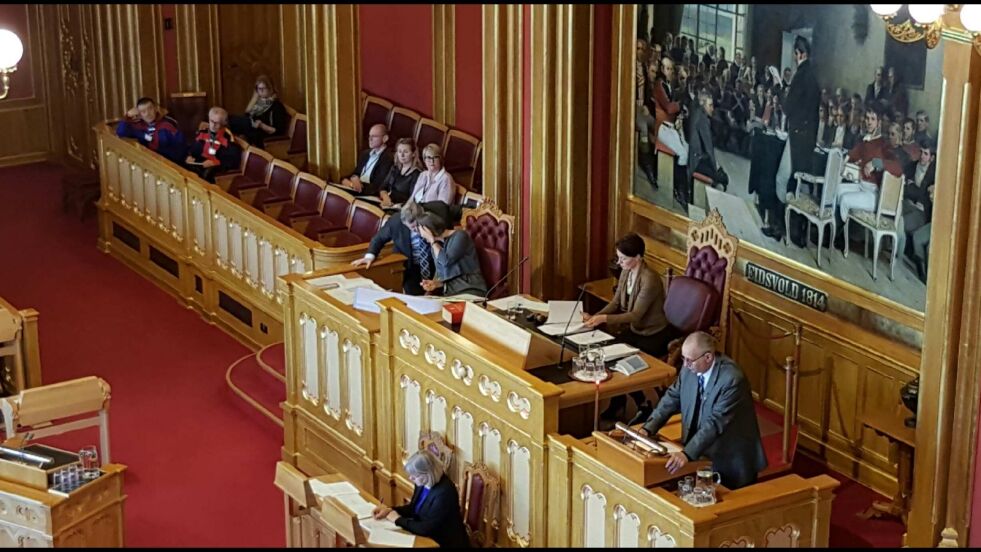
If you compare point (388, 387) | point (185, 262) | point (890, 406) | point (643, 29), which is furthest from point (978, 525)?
point (185, 262)

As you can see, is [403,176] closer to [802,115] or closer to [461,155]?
[461,155]

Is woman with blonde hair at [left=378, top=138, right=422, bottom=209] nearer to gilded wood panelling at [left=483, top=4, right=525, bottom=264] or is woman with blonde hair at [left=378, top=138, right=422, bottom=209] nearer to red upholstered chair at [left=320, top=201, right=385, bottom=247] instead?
red upholstered chair at [left=320, top=201, right=385, bottom=247]

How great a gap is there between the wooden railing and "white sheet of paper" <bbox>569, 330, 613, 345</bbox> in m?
2.46

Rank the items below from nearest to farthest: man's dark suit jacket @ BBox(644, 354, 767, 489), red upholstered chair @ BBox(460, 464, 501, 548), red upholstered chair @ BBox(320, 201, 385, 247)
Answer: man's dark suit jacket @ BBox(644, 354, 767, 489)
red upholstered chair @ BBox(460, 464, 501, 548)
red upholstered chair @ BBox(320, 201, 385, 247)

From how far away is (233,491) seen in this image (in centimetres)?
949

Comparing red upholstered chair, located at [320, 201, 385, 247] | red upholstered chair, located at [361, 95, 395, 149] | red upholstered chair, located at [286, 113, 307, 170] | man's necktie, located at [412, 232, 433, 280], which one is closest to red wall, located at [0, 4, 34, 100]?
red upholstered chair, located at [286, 113, 307, 170]

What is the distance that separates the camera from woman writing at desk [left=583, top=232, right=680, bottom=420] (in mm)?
9055

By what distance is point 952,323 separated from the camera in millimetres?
7922

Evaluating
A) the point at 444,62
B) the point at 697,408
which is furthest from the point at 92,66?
the point at 697,408

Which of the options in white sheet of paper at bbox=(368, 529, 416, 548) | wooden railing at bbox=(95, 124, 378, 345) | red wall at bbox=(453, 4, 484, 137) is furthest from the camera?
red wall at bbox=(453, 4, 484, 137)

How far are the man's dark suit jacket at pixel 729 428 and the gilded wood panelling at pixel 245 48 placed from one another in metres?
8.49

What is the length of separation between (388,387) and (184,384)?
2555 mm

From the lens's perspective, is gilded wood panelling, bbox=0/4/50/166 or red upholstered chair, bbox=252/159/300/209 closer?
red upholstered chair, bbox=252/159/300/209

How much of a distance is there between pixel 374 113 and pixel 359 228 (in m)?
2.98
